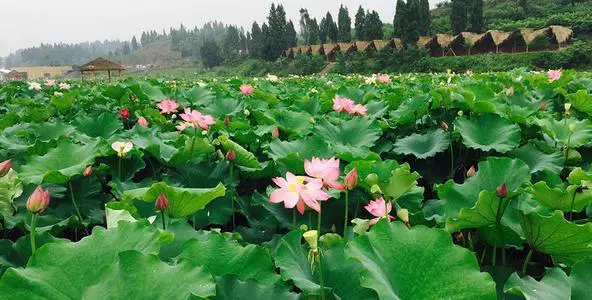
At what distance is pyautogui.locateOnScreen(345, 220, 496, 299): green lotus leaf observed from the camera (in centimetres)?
72

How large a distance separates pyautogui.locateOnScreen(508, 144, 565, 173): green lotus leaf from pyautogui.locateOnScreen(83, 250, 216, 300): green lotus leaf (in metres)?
1.16

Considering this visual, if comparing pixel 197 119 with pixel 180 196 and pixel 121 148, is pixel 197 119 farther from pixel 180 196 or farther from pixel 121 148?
pixel 180 196

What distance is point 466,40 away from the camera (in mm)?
30266

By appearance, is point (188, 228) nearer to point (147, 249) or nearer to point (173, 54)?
point (147, 249)

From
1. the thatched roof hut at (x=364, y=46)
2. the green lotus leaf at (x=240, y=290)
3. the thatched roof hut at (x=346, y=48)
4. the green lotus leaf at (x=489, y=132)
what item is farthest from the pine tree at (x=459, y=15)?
the green lotus leaf at (x=240, y=290)

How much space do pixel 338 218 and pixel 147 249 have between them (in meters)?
0.65

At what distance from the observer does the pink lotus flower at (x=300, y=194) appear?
37.5 inches

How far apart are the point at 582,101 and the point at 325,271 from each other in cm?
189

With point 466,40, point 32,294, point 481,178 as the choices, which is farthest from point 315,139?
point 466,40

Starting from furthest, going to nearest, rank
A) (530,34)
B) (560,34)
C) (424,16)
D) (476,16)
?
1. (424,16)
2. (476,16)
3. (530,34)
4. (560,34)

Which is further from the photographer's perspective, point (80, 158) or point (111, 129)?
point (111, 129)

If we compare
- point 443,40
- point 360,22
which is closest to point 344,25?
point 360,22

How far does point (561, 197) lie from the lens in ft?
3.43

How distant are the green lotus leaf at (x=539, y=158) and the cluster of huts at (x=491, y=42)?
28.5m
